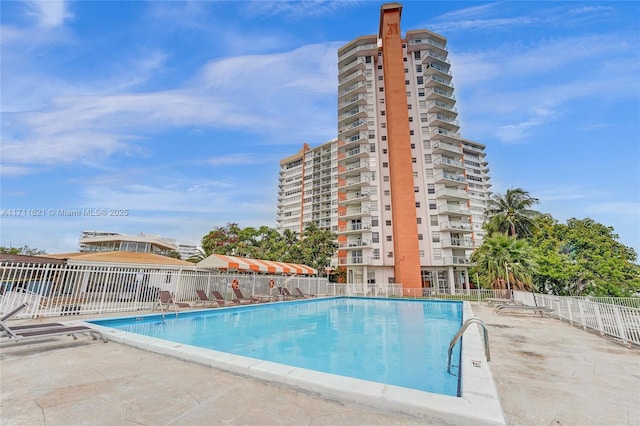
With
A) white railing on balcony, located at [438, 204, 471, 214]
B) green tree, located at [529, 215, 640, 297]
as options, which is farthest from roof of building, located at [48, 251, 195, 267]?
green tree, located at [529, 215, 640, 297]

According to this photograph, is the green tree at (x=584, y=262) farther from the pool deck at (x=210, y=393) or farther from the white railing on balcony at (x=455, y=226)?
the pool deck at (x=210, y=393)

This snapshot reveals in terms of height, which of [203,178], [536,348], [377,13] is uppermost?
[377,13]

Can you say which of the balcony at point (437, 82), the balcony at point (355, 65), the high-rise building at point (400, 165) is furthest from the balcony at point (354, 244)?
the balcony at point (355, 65)

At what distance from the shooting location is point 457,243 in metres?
35.1

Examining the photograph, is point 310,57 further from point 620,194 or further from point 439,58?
point 439,58

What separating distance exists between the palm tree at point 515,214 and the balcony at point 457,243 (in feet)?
9.27

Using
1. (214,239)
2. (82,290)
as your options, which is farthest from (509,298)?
(214,239)

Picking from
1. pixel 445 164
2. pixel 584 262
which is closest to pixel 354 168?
pixel 445 164

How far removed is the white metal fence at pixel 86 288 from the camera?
8.72 m

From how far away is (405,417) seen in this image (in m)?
2.70

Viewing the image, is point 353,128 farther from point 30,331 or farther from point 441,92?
point 30,331

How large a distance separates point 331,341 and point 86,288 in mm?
8996

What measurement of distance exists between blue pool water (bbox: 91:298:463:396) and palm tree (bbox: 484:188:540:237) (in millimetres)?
26945

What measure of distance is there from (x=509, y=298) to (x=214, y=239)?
117 feet
